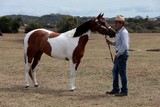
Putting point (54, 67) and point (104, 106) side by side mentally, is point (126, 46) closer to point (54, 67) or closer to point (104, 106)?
point (104, 106)

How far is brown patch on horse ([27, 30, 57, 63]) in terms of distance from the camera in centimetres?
1148

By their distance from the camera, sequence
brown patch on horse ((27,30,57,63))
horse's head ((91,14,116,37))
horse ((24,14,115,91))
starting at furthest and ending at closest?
brown patch on horse ((27,30,57,63))
horse ((24,14,115,91))
horse's head ((91,14,116,37))

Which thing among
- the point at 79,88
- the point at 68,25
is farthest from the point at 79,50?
the point at 68,25

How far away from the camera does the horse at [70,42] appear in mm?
10867

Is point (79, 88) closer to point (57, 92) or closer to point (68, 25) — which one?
point (57, 92)

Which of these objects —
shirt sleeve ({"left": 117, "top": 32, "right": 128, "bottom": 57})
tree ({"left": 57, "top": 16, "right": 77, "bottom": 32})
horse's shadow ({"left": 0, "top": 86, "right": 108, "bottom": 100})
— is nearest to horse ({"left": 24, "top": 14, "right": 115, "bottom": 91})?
horse's shadow ({"left": 0, "top": 86, "right": 108, "bottom": 100})

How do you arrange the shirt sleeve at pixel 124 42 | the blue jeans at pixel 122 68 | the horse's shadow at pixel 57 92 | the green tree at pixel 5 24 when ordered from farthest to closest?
the green tree at pixel 5 24, the horse's shadow at pixel 57 92, the blue jeans at pixel 122 68, the shirt sleeve at pixel 124 42

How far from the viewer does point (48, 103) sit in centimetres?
926

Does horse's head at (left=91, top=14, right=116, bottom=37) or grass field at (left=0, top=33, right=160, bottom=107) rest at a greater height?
horse's head at (left=91, top=14, right=116, bottom=37)

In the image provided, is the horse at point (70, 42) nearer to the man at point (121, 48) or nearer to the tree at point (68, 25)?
the man at point (121, 48)

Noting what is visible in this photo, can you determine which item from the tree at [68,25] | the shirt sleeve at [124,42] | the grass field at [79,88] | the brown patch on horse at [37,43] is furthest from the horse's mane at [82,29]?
the tree at [68,25]

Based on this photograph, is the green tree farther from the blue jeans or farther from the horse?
the blue jeans

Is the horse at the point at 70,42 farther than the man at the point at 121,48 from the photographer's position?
Yes

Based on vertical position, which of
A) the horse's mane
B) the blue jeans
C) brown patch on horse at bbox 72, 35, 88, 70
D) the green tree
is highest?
the horse's mane
